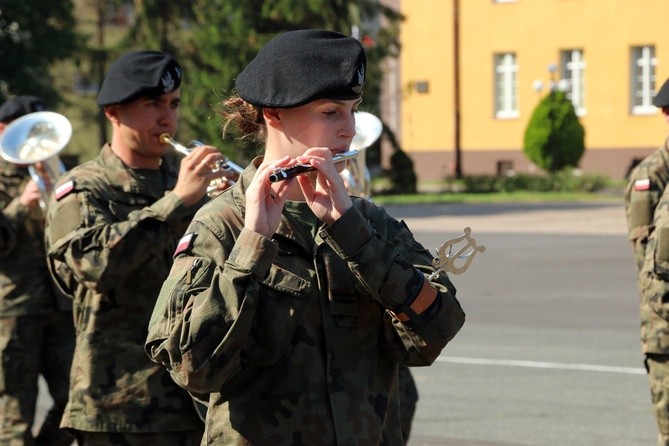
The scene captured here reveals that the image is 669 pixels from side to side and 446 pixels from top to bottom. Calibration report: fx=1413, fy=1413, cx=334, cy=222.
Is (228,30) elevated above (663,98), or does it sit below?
above

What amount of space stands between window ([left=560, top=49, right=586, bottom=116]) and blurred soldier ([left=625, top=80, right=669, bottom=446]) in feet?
130

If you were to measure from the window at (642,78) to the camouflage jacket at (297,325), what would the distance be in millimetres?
42129

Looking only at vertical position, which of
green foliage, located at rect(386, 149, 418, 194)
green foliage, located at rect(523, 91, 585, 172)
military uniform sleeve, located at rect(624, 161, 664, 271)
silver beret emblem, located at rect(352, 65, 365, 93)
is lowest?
green foliage, located at rect(386, 149, 418, 194)

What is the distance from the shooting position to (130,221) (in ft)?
17.2

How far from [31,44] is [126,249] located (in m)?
28.0

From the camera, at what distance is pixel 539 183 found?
37812 mm

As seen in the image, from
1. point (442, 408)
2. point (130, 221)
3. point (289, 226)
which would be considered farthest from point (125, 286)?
point (442, 408)

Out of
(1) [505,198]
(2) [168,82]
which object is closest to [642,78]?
(1) [505,198]

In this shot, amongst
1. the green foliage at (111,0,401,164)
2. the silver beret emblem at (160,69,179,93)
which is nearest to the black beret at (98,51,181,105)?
the silver beret emblem at (160,69,179,93)

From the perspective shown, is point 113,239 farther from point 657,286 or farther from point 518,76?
point 518,76

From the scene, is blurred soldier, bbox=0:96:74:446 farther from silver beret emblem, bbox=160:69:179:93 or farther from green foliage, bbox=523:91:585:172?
green foliage, bbox=523:91:585:172

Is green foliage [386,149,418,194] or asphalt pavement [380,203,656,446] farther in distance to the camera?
green foliage [386,149,418,194]

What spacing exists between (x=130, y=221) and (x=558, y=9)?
4183 cm

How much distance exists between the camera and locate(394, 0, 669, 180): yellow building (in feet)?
146
